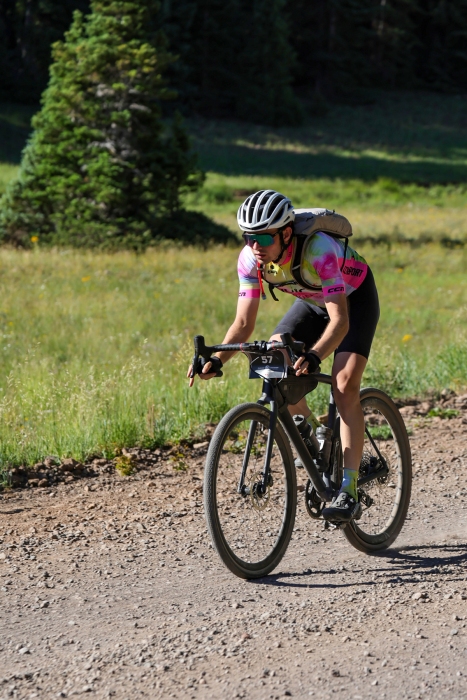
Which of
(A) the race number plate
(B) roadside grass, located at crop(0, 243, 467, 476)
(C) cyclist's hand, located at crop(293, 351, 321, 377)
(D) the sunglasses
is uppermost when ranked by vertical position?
(D) the sunglasses

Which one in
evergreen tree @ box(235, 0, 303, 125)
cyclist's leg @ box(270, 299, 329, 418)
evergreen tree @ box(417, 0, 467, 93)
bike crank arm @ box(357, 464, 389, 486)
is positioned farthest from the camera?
evergreen tree @ box(417, 0, 467, 93)

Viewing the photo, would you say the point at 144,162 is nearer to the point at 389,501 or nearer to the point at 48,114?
the point at 48,114

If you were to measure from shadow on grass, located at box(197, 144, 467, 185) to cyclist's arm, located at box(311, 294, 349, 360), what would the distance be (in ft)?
142

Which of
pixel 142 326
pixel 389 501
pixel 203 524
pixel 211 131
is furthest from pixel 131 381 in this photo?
pixel 211 131

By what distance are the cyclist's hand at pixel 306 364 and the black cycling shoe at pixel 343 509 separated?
2.75 feet

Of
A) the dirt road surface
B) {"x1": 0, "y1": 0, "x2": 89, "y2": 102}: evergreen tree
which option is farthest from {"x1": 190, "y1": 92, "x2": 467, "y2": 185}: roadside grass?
the dirt road surface

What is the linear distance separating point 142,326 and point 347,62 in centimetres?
7022

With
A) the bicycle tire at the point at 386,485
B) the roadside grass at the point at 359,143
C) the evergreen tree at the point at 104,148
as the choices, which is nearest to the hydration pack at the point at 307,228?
the bicycle tire at the point at 386,485

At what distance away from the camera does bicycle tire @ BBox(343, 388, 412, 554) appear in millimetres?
5332

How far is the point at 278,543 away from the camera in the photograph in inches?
192

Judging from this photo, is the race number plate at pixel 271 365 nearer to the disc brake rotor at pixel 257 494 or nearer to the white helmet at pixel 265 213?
the disc brake rotor at pixel 257 494

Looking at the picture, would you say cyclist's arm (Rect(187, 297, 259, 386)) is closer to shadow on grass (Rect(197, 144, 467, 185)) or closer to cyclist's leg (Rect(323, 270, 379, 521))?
cyclist's leg (Rect(323, 270, 379, 521))

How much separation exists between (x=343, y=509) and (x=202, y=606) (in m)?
0.93

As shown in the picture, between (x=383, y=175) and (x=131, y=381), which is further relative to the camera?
(x=383, y=175)
